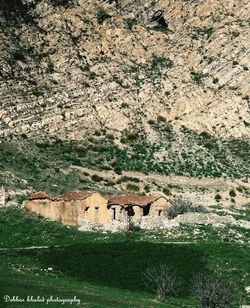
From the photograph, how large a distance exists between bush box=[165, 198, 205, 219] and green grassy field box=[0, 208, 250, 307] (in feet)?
25.2

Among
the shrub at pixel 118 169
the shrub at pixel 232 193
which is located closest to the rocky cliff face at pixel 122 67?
the shrub at pixel 118 169

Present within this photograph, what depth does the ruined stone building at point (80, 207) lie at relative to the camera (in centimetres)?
5981

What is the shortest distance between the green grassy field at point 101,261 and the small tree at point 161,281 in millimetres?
422

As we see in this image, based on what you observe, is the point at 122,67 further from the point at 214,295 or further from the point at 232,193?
the point at 214,295

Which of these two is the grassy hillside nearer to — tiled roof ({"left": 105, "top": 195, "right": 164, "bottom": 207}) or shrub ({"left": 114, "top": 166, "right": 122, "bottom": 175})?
shrub ({"left": 114, "top": 166, "right": 122, "bottom": 175})

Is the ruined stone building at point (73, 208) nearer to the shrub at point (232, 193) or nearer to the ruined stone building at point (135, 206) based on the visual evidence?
the ruined stone building at point (135, 206)

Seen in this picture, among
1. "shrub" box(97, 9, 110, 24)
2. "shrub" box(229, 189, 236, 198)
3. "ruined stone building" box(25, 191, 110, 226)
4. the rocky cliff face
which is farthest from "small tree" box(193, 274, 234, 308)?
"shrub" box(97, 9, 110, 24)

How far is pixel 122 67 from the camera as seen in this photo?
90.9 meters

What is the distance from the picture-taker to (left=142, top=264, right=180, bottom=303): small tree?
34.4 m

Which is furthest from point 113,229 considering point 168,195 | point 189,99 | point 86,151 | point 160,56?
point 160,56

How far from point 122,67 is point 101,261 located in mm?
52768

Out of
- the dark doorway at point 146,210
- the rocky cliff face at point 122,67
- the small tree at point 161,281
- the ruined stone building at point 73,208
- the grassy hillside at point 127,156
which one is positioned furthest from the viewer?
the rocky cliff face at point 122,67

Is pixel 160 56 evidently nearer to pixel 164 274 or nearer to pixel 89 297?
pixel 164 274

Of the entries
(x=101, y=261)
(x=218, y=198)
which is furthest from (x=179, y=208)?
(x=101, y=261)
